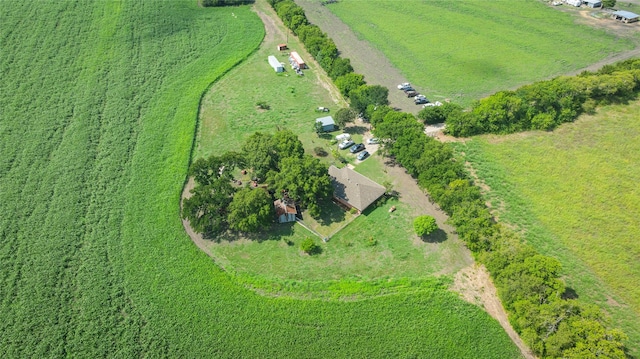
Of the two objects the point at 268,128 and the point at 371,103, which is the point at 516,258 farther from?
the point at 268,128

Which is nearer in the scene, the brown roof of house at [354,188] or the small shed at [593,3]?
the brown roof of house at [354,188]

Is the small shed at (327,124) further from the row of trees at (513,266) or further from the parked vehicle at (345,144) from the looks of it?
the row of trees at (513,266)

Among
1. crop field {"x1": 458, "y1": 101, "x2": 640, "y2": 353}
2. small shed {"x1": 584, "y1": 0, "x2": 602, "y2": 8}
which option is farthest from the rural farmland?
crop field {"x1": 458, "y1": 101, "x2": 640, "y2": 353}

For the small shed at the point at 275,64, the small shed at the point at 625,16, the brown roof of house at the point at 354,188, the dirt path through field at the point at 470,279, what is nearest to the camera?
the dirt path through field at the point at 470,279

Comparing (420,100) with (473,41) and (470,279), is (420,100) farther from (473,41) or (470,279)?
(470,279)

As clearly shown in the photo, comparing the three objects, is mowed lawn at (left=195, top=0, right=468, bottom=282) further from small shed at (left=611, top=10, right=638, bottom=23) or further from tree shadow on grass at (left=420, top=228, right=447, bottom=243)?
small shed at (left=611, top=10, right=638, bottom=23)

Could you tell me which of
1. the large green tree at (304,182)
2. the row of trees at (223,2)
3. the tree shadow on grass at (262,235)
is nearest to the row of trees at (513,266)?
the large green tree at (304,182)

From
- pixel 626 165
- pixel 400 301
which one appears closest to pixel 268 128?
pixel 400 301

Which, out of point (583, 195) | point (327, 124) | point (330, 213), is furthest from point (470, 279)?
point (327, 124)
